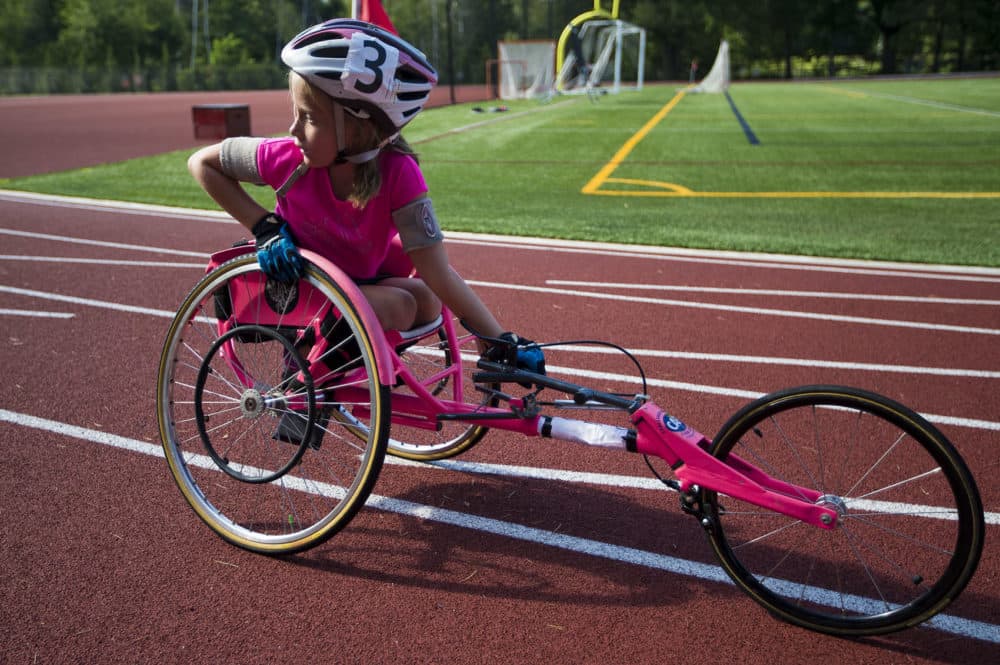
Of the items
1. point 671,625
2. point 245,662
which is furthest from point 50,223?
point 671,625

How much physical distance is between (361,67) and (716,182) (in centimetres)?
1029

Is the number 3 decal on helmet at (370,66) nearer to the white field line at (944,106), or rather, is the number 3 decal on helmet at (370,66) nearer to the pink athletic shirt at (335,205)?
the pink athletic shirt at (335,205)

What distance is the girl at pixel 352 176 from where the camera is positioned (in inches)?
104

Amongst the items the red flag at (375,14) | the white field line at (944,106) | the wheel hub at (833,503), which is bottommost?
the wheel hub at (833,503)

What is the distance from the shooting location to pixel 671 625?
261 centimetres

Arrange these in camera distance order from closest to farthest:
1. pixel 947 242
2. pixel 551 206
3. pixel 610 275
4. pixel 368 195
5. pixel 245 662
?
pixel 245 662
pixel 368 195
pixel 610 275
pixel 947 242
pixel 551 206

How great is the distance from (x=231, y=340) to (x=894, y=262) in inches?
235

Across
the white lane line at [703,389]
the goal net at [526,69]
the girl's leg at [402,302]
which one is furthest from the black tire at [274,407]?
the goal net at [526,69]

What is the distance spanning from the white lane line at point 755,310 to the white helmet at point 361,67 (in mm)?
3625

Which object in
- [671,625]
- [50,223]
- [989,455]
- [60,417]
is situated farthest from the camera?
[50,223]

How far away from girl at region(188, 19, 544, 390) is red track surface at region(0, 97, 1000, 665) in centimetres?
74

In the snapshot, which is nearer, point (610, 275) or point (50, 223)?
point (610, 275)

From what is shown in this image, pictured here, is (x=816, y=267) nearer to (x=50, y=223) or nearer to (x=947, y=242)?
(x=947, y=242)

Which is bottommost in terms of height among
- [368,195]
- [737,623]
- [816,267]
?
[737,623]
